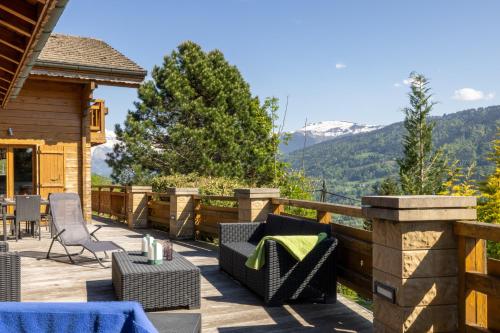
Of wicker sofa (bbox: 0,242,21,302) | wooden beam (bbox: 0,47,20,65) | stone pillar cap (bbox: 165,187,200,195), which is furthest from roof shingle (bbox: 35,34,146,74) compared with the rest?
wicker sofa (bbox: 0,242,21,302)

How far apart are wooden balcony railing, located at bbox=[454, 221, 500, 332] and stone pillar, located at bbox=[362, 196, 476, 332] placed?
0.05m

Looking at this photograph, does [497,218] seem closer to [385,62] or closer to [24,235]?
[24,235]

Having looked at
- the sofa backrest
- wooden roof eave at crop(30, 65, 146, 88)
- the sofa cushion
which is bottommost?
the sofa cushion

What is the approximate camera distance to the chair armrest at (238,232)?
5.67 meters

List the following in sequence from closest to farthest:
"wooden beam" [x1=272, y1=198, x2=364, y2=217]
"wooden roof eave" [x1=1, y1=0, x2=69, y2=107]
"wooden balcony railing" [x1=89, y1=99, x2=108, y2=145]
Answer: "wooden beam" [x1=272, y1=198, x2=364, y2=217]
"wooden roof eave" [x1=1, y1=0, x2=69, y2=107]
"wooden balcony railing" [x1=89, y1=99, x2=108, y2=145]

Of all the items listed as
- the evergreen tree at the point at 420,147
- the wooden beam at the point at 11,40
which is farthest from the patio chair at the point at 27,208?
the evergreen tree at the point at 420,147

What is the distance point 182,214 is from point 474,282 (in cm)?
657

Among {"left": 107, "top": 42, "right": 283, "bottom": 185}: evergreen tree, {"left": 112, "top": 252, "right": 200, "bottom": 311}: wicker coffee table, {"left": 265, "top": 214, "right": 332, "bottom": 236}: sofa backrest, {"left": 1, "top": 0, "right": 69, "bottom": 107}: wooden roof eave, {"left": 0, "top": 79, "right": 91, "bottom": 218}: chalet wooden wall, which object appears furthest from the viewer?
{"left": 107, "top": 42, "right": 283, "bottom": 185}: evergreen tree

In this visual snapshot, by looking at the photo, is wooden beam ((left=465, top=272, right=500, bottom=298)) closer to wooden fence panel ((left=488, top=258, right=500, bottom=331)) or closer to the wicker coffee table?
wooden fence panel ((left=488, top=258, right=500, bottom=331))

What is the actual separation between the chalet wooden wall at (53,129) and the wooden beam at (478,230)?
10125 mm

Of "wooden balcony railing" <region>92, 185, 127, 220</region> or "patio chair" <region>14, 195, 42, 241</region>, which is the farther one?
"wooden balcony railing" <region>92, 185, 127, 220</region>

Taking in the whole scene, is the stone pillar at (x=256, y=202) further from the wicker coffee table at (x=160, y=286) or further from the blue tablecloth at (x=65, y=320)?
the blue tablecloth at (x=65, y=320)

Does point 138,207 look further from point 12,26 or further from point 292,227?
point 292,227

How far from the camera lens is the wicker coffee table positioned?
4.04 metres
